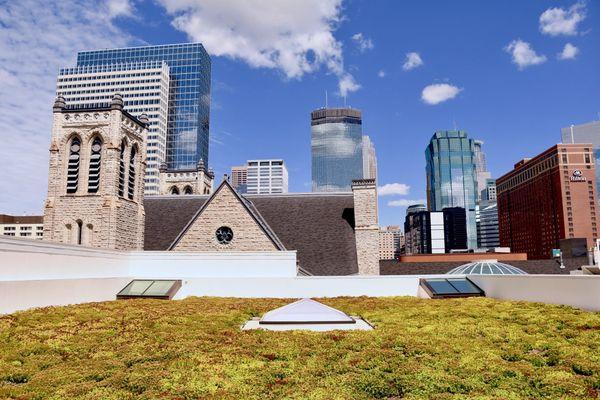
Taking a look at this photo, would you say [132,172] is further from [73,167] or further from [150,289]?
[150,289]

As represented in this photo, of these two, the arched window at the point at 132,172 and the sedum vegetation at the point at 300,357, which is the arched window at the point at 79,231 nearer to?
Answer: the arched window at the point at 132,172

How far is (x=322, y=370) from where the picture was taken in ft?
36.8

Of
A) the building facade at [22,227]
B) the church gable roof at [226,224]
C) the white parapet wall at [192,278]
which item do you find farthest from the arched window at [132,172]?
the building facade at [22,227]

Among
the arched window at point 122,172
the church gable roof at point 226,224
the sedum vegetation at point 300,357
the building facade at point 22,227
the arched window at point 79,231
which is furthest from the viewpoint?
the building facade at point 22,227

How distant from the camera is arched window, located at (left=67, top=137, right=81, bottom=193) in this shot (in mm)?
34125

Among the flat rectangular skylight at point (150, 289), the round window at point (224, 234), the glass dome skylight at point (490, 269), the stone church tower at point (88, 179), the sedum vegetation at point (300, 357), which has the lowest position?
the sedum vegetation at point (300, 357)

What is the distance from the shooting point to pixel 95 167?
1345 inches

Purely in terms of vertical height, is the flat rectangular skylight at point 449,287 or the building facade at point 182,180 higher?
the building facade at point 182,180

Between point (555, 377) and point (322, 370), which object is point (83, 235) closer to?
point (322, 370)

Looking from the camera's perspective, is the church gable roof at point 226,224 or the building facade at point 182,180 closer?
the church gable roof at point 226,224

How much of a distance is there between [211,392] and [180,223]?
1168 inches

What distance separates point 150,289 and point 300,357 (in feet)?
58.9

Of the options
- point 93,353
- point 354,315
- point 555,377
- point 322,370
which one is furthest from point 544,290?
point 93,353

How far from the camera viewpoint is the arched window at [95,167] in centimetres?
3388
